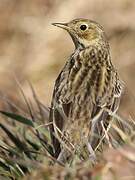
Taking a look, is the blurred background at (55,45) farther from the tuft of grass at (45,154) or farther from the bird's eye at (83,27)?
the tuft of grass at (45,154)

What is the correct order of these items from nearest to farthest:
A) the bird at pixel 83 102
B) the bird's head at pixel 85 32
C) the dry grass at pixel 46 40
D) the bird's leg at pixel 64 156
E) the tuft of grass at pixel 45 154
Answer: the tuft of grass at pixel 45 154 < the bird's leg at pixel 64 156 < the bird at pixel 83 102 < the bird's head at pixel 85 32 < the dry grass at pixel 46 40

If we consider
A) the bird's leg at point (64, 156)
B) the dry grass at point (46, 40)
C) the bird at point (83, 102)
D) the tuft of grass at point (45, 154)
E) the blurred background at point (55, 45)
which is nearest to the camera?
the tuft of grass at point (45, 154)

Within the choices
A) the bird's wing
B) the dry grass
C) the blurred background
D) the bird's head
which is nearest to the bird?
the bird's wing

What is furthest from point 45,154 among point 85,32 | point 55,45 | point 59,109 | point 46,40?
point 55,45

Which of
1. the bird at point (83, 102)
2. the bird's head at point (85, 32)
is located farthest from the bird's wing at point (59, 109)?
the bird's head at point (85, 32)

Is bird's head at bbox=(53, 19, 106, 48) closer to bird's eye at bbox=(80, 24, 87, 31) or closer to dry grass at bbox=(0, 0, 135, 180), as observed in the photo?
bird's eye at bbox=(80, 24, 87, 31)

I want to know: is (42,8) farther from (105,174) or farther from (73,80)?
(105,174)
